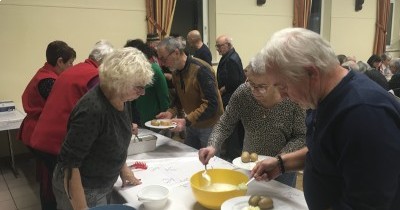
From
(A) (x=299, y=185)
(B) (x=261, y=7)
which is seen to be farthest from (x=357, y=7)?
(A) (x=299, y=185)

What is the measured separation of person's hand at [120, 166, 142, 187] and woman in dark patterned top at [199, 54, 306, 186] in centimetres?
32

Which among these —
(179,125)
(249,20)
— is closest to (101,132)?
(179,125)

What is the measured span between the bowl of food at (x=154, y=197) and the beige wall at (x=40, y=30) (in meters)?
3.09

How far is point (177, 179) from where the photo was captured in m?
1.56

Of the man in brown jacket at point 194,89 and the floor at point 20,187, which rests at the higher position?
the man in brown jacket at point 194,89

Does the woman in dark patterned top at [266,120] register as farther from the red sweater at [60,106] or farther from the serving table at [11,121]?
the serving table at [11,121]

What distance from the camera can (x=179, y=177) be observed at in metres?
1.58

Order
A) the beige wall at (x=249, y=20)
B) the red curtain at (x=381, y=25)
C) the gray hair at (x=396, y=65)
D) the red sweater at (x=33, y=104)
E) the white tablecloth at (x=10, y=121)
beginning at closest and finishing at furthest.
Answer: the red sweater at (x=33, y=104) → the white tablecloth at (x=10, y=121) → the gray hair at (x=396, y=65) → the beige wall at (x=249, y=20) → the red curtain at (x=381, y=25)

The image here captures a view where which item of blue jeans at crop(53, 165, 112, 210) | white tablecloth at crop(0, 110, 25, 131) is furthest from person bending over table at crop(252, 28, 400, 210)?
white tablecloth at crop(0, 110, 25, 131)

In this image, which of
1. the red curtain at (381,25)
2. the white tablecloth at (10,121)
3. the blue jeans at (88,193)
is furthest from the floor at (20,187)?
the red curtain at (381,25)

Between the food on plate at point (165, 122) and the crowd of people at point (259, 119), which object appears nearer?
the crowd of people at point (259, 119)

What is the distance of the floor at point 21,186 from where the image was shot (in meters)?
2.89

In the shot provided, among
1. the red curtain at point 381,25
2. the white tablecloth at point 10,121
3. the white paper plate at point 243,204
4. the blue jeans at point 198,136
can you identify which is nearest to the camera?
the white paper plate at point 243,204

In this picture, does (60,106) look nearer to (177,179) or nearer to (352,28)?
(177,179)
